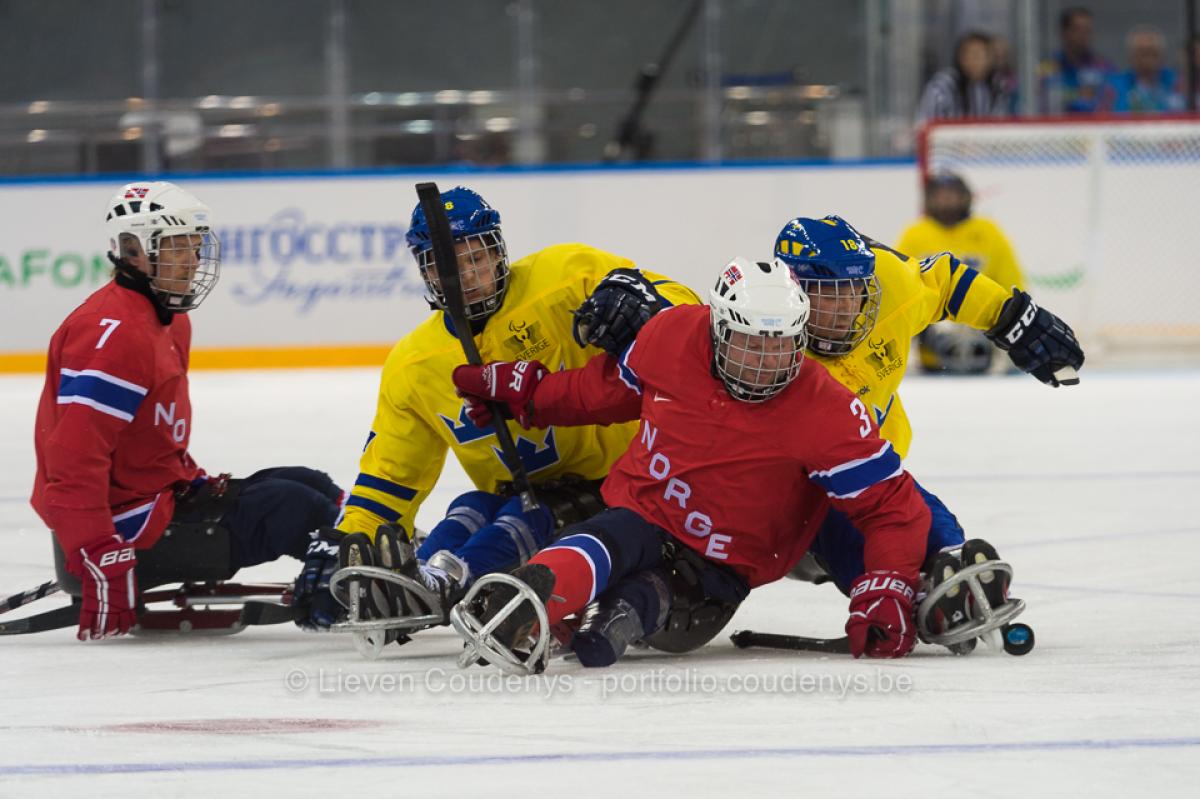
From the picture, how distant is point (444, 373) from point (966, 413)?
16.4 ft

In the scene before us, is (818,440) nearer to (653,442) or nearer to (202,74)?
(653,442)

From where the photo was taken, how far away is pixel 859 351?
4.25 m

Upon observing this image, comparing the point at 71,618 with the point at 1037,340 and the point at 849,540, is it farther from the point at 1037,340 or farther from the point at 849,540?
A: the point at 1037,340

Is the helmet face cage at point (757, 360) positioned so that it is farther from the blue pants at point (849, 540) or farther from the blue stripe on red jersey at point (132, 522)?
the blue stripe on red jersey at point (132, 522)

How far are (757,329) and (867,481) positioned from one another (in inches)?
15.7

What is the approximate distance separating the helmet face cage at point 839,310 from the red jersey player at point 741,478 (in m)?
0.29

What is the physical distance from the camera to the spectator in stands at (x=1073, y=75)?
12.5m

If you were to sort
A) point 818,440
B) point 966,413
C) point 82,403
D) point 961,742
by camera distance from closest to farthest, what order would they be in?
point 961,742
point 818,440
point 82,403
point 966,413

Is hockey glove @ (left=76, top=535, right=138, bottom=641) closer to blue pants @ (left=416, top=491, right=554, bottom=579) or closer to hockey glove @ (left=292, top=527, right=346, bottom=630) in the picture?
hockey glove @ (left=292, top=527, right=346, bottom=630)

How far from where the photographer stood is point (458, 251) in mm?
4145

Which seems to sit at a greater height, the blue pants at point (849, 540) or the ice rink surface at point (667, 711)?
the blue pants at point (849, 540)

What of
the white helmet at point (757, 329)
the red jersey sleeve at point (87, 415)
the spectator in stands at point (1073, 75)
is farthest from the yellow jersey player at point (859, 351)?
the spectator in stands at point (1073, 75)

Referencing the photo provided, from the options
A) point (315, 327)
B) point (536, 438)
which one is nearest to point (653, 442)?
A: point (536, 438)

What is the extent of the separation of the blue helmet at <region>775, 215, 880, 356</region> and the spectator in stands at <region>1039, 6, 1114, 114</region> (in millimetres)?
9003
